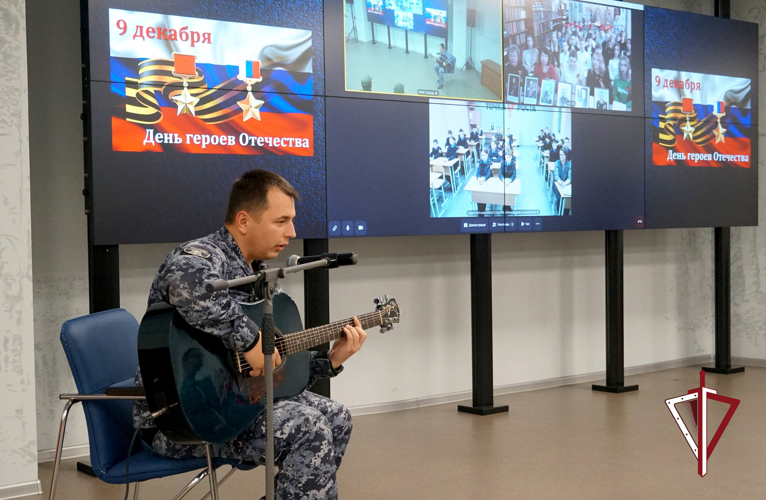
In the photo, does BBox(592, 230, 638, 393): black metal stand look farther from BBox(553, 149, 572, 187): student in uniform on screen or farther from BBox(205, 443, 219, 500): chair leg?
BBox(205, 443, 219, 500): chair leg

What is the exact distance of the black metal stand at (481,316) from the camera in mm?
4668

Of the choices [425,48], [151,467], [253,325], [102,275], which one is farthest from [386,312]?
[425,48]

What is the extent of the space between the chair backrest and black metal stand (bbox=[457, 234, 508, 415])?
8.18 ft

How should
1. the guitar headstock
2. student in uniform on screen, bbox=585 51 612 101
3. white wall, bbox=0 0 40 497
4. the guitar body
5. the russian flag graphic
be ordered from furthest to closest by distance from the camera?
student in uniform on screen, bbox=585 51 612 101
the russian flag graphic
white wall, bbox=0 0 40 497
the guitar headstock
the guitar body

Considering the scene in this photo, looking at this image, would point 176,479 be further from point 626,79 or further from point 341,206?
point 626,79

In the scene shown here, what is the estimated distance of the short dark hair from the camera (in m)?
2.48

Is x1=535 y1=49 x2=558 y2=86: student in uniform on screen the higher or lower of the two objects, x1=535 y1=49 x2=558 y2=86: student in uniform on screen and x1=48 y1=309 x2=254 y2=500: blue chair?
the higher

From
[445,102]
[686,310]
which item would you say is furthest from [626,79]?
[686,310]

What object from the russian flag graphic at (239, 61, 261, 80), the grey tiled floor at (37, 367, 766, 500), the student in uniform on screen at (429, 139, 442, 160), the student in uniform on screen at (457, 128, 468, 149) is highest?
the russian flag graphic at (239, 61, 261, 80)

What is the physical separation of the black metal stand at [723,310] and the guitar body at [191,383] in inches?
184

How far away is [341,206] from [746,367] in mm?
4002

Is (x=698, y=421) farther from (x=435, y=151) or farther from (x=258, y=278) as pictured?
(x=258, y=278)

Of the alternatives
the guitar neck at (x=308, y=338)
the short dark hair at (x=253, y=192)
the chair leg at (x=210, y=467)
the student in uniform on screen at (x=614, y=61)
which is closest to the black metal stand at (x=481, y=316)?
the student in uniform on screen at (x=614, y=61)

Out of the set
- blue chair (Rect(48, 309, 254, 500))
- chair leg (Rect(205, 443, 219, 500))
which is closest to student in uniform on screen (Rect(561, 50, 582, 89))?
blue chair (Rect(48, 309, 254, 500))
